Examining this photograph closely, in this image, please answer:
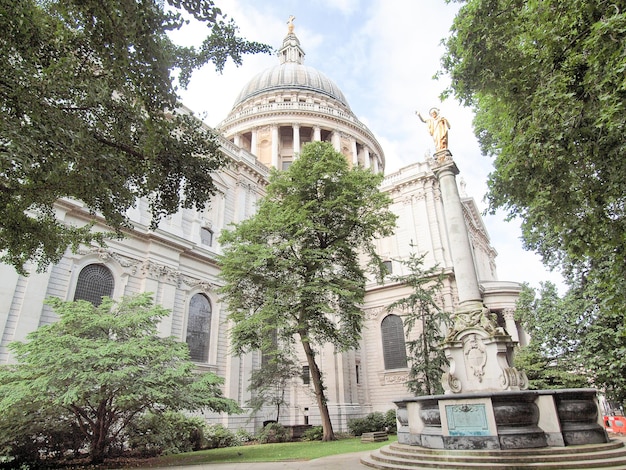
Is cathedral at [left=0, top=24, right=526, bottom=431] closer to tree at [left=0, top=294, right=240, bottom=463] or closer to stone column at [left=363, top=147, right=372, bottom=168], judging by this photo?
stone column at [left=363, top=147, right=372, bottom=168]

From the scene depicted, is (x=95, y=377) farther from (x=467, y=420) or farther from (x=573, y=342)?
(x=573, y=342)

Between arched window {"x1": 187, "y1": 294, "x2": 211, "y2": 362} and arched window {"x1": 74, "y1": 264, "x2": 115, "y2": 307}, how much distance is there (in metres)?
5.22

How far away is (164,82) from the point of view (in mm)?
6770

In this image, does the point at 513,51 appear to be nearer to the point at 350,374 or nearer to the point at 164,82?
the point at 164,82

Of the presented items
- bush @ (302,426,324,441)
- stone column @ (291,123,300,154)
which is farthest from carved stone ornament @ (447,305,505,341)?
stone column @ (291,123,300,154)

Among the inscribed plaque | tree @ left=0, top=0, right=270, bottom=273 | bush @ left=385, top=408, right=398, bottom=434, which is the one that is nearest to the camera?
tree @ left=0, top=0, right=270, bottom=273

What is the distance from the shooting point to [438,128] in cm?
1647

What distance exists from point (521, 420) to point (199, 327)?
762 inches

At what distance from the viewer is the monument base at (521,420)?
827 cm

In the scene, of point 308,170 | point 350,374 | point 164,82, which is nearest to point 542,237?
Answer: point 308,170

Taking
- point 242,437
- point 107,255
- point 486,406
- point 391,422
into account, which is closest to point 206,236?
point 107,255

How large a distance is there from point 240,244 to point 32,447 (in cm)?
1022

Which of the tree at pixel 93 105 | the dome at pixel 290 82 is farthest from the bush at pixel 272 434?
the dome at pixel 290 82

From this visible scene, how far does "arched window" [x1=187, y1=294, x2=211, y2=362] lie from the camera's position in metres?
23.3
